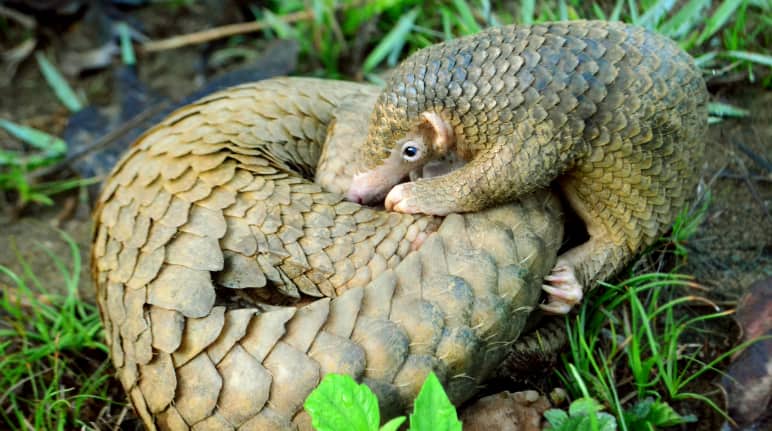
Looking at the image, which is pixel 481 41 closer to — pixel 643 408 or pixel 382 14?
pixel 643 408

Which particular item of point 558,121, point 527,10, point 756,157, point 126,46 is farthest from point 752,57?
point 126,46

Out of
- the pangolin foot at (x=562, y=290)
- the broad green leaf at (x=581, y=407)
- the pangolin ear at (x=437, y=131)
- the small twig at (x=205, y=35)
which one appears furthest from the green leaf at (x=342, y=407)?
the small twig at (x=205, y=35)

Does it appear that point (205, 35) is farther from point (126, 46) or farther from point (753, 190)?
point (753, 190)

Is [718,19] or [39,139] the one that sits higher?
[718,19]

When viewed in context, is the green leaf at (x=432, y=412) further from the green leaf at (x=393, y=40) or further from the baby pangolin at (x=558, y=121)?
the green leaf at (x=393, y=40)

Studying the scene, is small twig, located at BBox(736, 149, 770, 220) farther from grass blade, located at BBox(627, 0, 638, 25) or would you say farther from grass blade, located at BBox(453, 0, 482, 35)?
grass blade, located at BBox(453, 0, 482, 35)

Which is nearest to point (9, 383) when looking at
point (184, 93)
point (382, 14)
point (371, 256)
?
point (371, 256)

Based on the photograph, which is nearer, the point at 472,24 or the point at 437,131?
the point at 437,131
